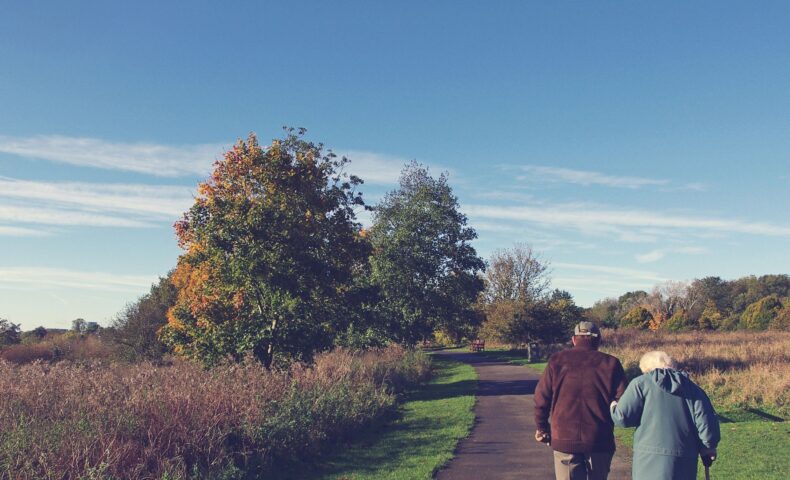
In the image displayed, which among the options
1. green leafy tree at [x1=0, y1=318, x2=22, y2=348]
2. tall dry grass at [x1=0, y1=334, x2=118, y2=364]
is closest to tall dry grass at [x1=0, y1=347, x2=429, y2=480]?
tall dry grass at [x1=0, y1=334, x2=118, y2=364]

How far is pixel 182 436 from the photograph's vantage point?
841 centimetres

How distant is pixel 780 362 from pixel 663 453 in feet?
63.0

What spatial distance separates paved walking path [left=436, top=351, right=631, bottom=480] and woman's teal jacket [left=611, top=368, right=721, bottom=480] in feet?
13.1

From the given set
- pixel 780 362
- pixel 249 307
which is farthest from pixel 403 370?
pixel 780 362

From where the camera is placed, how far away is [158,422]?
28.0ft

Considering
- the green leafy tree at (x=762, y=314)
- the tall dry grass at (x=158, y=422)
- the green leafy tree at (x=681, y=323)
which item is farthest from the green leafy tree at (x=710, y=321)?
the tall dry grass at (x=158, y=422)

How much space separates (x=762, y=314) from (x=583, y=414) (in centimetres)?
5584

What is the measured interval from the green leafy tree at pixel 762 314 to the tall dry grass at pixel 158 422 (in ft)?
164

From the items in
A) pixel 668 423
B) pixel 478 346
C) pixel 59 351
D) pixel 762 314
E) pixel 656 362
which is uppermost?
pixel 656 362

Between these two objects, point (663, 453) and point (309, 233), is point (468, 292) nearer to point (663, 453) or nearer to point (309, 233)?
point (309, 233)

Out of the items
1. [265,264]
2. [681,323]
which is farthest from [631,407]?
[681,323]

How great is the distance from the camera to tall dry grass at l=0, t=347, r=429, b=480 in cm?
717

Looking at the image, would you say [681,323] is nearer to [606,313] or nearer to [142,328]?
[606,313]

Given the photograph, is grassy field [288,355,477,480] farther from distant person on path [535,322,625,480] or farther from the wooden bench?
the wooden bench
